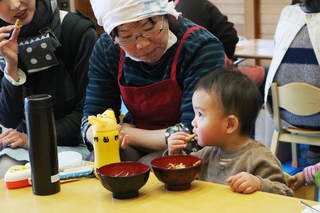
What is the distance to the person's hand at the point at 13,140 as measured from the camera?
2.43 meters

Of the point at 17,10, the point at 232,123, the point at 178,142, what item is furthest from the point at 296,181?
the point at 17,10

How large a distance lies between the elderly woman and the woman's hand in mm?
335

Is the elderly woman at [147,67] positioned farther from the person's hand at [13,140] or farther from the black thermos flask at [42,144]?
the black thermos flask at [42,144]

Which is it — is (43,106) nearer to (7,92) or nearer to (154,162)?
(154,162)

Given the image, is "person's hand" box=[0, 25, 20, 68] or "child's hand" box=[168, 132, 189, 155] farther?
"person's hand" box=[0, 25, 20, 68]

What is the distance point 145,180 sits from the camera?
1570mm

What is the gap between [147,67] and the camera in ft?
7.14

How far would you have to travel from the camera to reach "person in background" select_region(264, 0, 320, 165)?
10.2 feet

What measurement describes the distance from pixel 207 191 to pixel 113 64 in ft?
2.80

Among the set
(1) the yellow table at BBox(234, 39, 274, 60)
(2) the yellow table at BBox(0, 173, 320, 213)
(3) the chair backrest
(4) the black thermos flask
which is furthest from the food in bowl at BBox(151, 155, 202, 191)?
(1) the yellow table at BBox(234, 39, 274, 60)

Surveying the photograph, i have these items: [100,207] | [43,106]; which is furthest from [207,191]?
[43,106]

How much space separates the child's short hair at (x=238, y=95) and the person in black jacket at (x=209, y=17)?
1.76m

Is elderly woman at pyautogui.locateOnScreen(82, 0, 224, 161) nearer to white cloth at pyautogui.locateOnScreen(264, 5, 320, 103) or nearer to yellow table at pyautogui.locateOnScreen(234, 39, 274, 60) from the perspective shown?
white cloth at pyautogui.locateOnScreen(264, 5, 320, 103)

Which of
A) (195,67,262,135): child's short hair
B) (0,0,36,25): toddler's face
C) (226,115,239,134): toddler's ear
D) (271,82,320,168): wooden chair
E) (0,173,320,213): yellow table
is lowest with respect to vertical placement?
(271,82,320,168): wooden chair
